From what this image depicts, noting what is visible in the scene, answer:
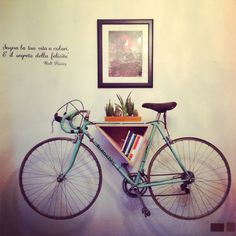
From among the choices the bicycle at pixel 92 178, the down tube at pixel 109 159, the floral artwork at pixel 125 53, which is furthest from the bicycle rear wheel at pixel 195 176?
the floral artwork at pixel 125 53

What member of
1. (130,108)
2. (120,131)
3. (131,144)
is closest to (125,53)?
(130,108)

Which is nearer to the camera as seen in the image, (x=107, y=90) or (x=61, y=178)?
(x=61, y=178)

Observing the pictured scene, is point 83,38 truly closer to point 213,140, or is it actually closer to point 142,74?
point 142,74

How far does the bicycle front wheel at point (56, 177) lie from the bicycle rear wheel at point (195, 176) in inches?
21.8

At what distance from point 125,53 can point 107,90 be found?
0.34m

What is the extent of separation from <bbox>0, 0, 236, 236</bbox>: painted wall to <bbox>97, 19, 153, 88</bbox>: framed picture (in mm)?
54

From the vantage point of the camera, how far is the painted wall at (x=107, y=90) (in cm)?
254

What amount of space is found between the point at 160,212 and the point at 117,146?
2.46ft

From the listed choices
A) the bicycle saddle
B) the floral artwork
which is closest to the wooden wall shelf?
the bicycle saddle

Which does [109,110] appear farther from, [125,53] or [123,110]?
[125,53]

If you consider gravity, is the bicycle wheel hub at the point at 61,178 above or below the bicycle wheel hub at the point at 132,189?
above

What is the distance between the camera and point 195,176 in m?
2.63

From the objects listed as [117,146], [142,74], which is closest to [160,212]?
[117,146]

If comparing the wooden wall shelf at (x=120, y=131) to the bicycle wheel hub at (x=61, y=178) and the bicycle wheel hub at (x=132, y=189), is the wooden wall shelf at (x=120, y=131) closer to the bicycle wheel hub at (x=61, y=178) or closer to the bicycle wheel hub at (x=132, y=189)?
the bicycle wheel hub at (x=132, y=189)
